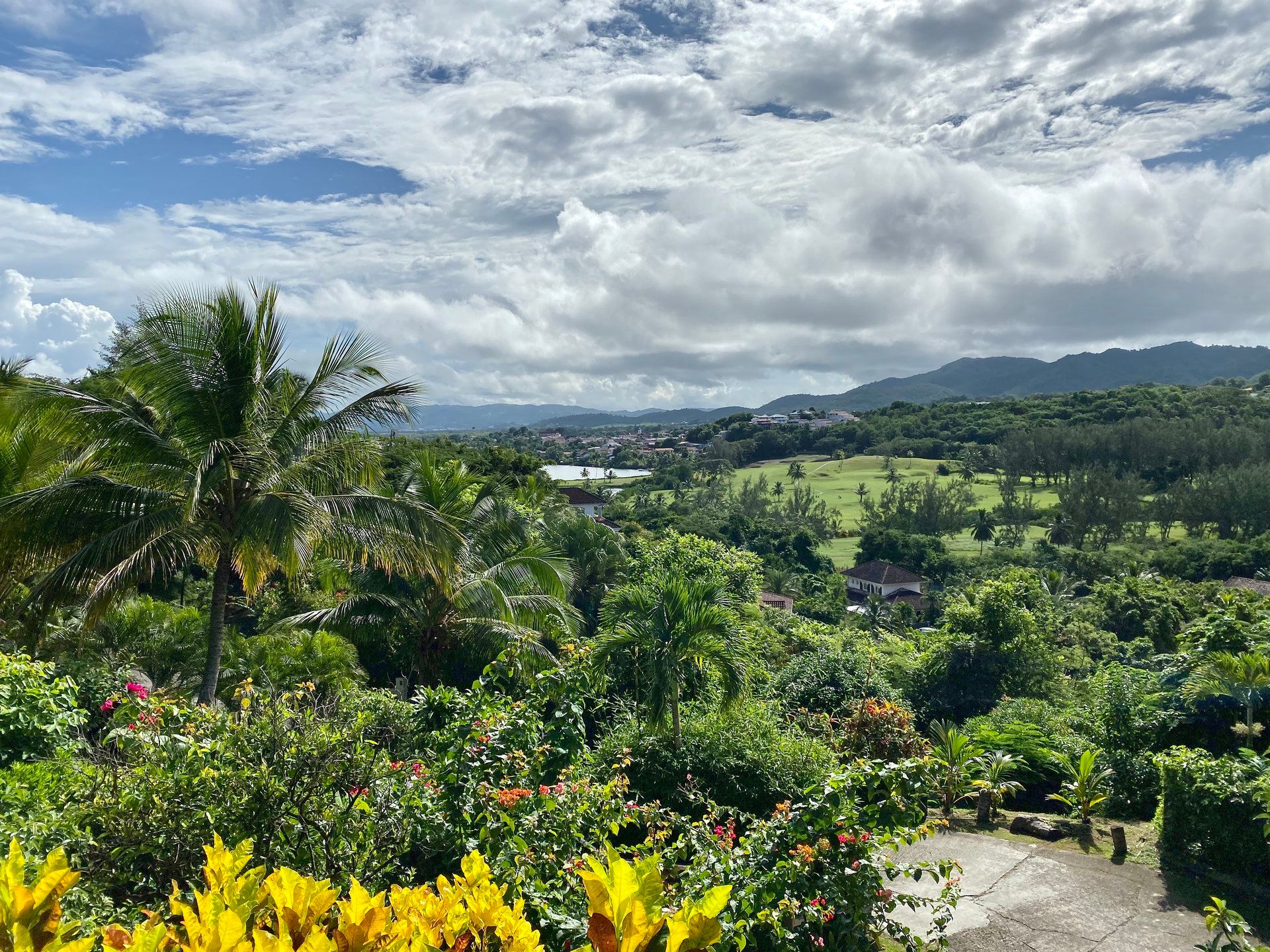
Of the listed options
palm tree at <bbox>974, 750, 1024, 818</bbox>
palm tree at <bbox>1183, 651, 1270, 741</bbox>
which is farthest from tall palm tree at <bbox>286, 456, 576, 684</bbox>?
palm tree at <bbox>1183, 651, 1270, 741</bbox>

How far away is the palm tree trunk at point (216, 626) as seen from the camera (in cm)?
774

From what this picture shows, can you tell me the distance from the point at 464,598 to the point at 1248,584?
153ft

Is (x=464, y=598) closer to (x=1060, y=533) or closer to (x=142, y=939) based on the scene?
(x=142, y=939)

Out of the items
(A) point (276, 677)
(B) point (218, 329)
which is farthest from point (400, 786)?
(A) point (276, 677)

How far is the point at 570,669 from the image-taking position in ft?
16.6

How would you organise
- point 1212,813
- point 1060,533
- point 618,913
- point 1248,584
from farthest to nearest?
point 1060,533 → point 1248,584 → point 1212,813 → point 618,913

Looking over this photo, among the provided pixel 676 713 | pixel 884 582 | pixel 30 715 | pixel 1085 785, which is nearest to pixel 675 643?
pixel 676 713

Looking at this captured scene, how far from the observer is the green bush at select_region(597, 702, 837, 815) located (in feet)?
26.2

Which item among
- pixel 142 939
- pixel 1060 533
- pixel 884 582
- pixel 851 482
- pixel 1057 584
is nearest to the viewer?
pixel 142 939

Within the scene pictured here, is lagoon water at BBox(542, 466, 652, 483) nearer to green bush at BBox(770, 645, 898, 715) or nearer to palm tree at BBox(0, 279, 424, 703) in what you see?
green bush at BBox(770, 645, 898, 715)

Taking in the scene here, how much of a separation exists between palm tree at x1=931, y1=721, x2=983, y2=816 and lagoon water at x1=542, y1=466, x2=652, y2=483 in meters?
80.9

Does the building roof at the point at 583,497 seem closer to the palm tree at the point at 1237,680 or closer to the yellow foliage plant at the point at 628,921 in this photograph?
the palm tree at the point at 1237,680

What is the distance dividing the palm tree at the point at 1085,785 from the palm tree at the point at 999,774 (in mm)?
452

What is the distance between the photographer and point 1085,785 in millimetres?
8422
